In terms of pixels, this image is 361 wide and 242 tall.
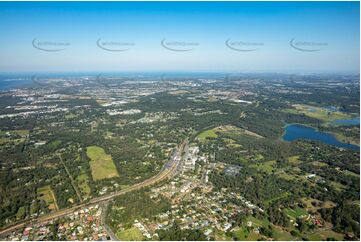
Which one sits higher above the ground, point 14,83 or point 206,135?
point 14,83

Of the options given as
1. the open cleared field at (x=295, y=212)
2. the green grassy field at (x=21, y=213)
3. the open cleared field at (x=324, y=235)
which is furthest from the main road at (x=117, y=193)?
the open cleared field at (x=324, y=235)

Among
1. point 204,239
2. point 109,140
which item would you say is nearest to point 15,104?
point 109,140

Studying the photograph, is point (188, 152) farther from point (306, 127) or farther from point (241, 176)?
point (306, 127)

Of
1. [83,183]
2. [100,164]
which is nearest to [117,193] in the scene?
[83,183]

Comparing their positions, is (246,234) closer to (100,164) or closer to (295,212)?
(295,212)

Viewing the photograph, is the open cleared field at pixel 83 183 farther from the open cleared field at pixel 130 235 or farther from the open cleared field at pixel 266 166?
the open cleared field at pixel 266 166
